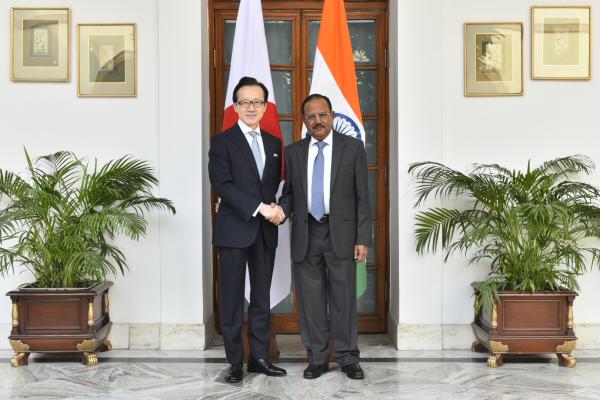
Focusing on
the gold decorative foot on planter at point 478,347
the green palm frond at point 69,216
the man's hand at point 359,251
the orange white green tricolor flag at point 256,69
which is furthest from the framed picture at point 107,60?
the gold decorative foot on planter at point 478,347

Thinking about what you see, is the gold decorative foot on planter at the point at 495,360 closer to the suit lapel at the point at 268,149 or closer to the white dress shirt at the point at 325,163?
the white dress shirt at the point at 325,163

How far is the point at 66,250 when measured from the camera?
5.16m

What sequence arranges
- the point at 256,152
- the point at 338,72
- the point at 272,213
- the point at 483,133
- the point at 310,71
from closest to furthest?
the point at 272,213 → the point at 256,152 → the point at 338,72 → the point at 483,133 → the point at 310,71

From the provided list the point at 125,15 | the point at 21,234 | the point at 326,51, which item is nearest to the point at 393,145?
the point at 326,51

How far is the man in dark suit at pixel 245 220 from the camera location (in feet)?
15.4

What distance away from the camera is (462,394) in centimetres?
441

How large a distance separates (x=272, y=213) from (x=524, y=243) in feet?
6.04

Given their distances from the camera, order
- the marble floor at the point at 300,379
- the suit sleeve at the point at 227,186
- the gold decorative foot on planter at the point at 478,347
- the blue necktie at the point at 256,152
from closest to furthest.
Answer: the marble floor at the point at 300,379, the suit sleeve at the point at 227,186, the blue necktie at the point at 256,152, the gold decorative foot on planter at the point at 478,347

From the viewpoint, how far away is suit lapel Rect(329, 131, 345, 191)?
472 centimetres

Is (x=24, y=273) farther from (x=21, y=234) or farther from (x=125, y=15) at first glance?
(x=125, y=15)

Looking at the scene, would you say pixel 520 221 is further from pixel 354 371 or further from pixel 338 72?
pixel 338 72

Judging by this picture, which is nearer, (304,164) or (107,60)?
(304,164)

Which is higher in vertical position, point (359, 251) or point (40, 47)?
point (40, 47)

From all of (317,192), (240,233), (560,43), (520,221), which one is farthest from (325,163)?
(560,43)
